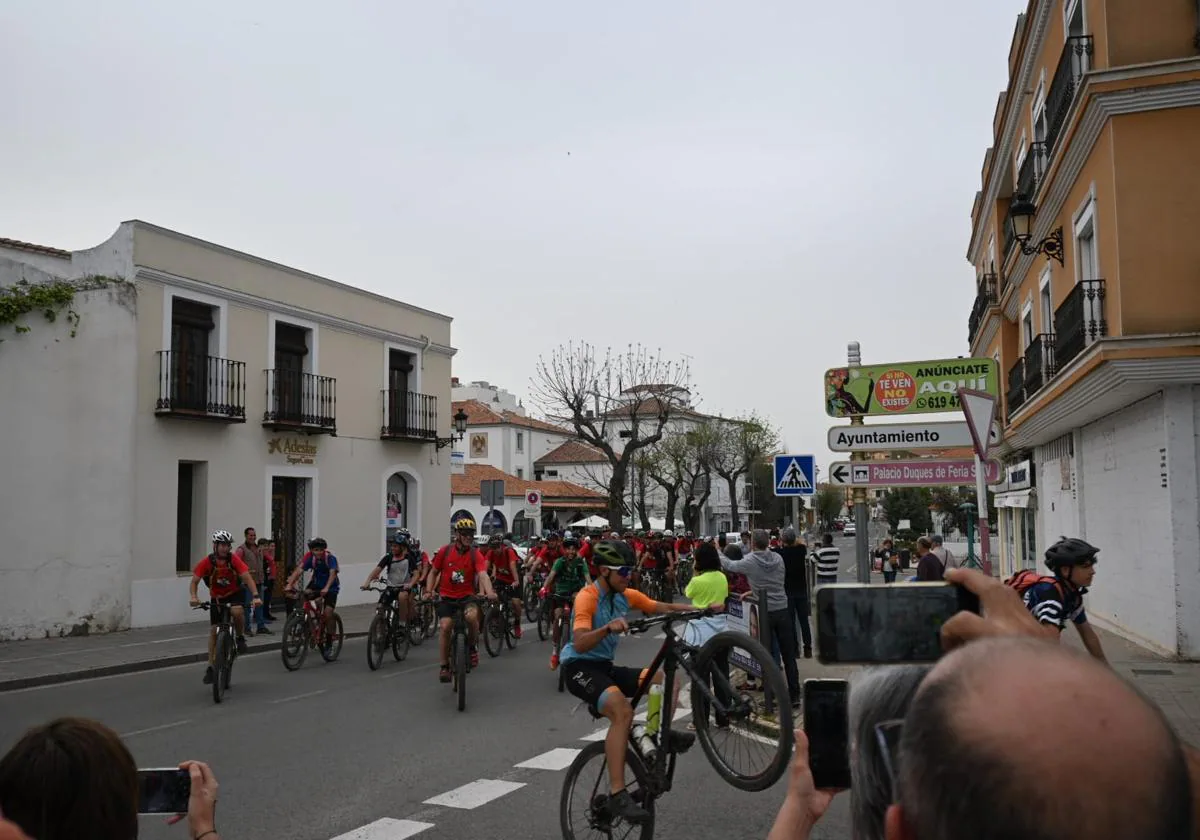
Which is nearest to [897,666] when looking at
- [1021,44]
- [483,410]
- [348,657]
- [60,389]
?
[348,657]

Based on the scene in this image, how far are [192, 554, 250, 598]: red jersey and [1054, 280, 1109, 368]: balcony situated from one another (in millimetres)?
11337

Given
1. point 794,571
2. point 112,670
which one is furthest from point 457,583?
point 112,670

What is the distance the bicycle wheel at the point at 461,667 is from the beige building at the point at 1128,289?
8.11 m

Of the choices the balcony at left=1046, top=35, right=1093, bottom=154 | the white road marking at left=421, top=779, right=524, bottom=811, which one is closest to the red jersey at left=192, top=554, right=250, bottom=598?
the white road marking at left=421, top=779, right=524, bottom=811

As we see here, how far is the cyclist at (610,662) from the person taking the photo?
204 inches

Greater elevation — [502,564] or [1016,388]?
[1016,388]

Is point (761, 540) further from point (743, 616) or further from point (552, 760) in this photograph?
point (552, 760)

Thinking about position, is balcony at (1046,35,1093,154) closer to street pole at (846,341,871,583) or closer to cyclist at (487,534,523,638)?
street pole at (846,341,871,583)

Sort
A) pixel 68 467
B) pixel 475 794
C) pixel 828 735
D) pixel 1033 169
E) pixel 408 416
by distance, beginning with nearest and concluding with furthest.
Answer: pixel 828 735 → pixel 475 794 → pixel 68 467 → pixel 1033 169 → pixel 408 416

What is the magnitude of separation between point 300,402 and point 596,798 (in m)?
19.6

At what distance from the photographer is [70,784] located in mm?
1953

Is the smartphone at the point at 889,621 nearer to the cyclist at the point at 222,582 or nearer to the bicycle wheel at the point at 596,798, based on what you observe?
the bicycle wheel at the point at 596,798

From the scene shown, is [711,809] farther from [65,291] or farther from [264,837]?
[65,291]

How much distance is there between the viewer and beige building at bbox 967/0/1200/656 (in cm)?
1275
